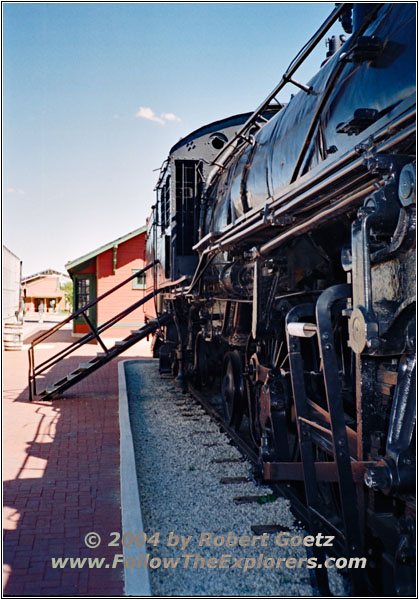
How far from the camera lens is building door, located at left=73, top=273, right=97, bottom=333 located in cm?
2253

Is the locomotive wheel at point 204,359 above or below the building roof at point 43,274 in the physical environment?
below

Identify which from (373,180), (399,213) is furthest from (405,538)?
(373,180)

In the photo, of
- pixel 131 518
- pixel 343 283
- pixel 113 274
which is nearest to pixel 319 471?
pixel 343 283

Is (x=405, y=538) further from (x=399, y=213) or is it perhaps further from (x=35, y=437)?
(x=35, y=437)

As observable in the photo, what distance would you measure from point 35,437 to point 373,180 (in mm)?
5918

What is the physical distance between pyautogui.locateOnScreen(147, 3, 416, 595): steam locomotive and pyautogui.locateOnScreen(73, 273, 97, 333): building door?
17.3 m

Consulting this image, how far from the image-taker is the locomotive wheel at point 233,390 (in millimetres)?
6409

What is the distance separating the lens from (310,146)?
3613mm

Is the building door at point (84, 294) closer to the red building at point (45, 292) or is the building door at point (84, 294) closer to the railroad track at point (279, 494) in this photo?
the railroad track at point (279, 494)

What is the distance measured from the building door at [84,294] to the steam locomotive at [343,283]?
A: 1727cm

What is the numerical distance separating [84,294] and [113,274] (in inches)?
94.5

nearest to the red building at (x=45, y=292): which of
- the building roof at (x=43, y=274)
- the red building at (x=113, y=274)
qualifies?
the building roof at (x=43, y=274)

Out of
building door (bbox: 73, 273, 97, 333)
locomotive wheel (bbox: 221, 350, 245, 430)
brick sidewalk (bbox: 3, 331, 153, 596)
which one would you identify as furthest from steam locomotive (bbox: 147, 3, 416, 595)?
building door (bbox: 73, 273, 97, 333)

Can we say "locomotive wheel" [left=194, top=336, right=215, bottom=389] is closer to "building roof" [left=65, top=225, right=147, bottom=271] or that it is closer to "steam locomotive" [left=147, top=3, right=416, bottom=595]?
"steam locomotive" [left=147, top=3, right=416, bottom=595]
